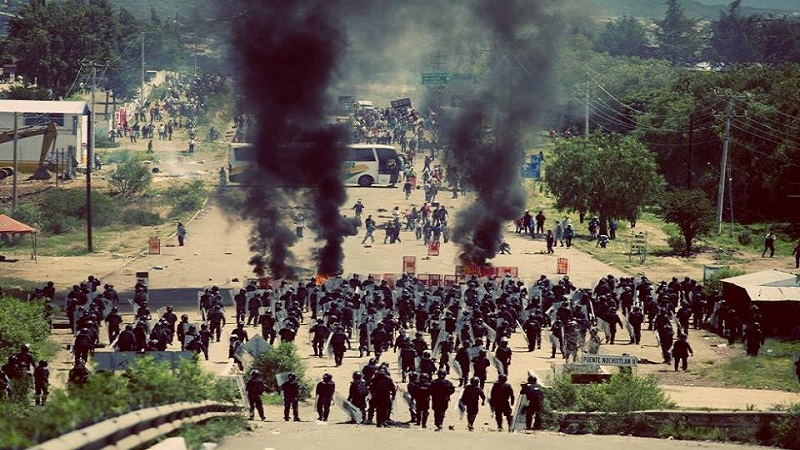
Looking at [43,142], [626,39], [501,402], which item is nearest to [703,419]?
[501,402]

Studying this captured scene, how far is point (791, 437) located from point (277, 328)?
1624 cm

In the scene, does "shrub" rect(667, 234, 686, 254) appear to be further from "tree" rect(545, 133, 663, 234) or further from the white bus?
the white bus

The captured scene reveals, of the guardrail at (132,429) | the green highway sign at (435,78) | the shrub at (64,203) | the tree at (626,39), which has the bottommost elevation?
the guardrail at (132,429)

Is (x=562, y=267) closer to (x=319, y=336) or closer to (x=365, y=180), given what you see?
(x=319, y=336)

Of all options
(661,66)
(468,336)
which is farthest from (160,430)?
(661,66)

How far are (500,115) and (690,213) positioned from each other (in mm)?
10835

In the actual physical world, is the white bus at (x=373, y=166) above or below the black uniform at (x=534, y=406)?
above

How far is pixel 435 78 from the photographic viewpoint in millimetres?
68375

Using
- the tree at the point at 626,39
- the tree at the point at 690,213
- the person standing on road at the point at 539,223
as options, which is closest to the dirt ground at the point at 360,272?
the person standing on road at the point at 539,223

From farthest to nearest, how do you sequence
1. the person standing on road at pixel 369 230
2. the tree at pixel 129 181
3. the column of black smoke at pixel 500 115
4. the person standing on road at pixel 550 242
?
the tree at pixel 129 181 → the person standing on road at pixel 369 230 → the person standing on road at pixel 550 242 → the column of black smoke at pixel 500 115

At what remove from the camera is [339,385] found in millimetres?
31328

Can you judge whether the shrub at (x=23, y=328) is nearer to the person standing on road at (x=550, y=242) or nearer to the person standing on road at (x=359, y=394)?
the person standing on road at (x=359, y=394)

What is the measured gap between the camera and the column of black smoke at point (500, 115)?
51719 mm

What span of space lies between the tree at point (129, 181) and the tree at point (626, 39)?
99.3m
